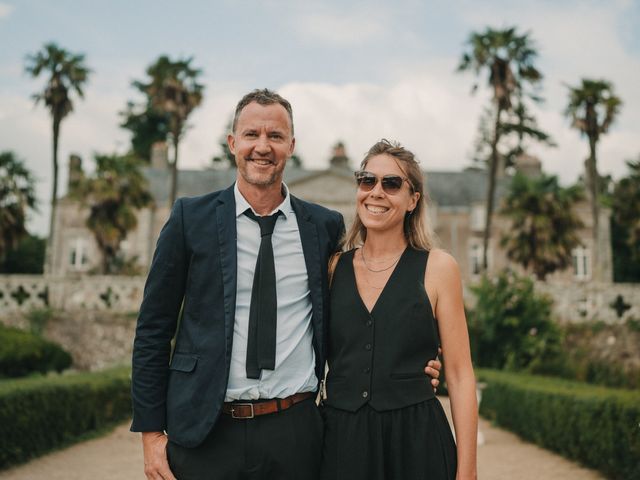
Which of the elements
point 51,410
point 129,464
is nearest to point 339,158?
point 51,410

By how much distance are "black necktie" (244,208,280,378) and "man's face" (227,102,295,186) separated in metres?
0.35

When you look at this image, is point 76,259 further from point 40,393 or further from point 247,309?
point 247,309

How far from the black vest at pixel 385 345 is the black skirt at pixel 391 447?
0.19 ft

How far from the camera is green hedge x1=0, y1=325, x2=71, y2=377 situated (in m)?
16.5

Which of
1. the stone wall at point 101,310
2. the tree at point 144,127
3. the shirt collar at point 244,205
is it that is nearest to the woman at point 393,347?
the shirt collar at point 244,205

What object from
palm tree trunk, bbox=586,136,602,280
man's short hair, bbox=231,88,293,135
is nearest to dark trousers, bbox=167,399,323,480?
man's short hair, bbox=231,88,293,135

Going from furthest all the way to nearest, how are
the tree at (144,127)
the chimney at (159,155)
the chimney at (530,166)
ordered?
the tree at (144,127) → the chimney at (159,155) → the chimney at (530,166)

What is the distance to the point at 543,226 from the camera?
2859 cm

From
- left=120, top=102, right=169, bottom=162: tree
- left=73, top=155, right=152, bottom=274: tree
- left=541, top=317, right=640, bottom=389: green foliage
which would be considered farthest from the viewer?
left=120, top=102, right=169, bottom=162: tree

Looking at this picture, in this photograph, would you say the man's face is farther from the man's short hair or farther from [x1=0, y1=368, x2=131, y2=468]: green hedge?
[x1=0, y1=368, x2=131, y2=468]: green hedge

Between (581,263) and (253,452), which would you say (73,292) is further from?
(581,263)

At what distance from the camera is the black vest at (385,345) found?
3.17 metres

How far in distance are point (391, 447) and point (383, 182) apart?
52.3 inches

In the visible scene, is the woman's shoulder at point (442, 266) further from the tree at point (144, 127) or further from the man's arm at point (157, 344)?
the tree at point (144, 127)
